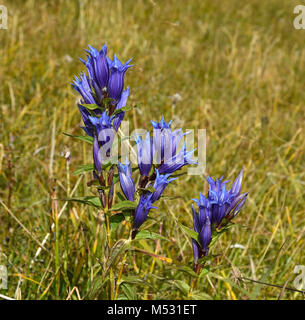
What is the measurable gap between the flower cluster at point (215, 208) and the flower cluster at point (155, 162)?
10 centimetres

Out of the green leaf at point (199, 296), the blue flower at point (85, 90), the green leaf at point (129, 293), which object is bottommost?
the green leaf at point (199, 296)

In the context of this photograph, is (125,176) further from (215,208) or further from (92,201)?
(215,208)

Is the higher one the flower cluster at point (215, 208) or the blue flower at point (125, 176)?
the blue flower at point (125, 176)

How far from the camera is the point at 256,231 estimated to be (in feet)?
6.66

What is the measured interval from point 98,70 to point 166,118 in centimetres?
161

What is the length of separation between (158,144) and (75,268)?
74 cm

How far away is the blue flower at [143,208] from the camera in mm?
1106

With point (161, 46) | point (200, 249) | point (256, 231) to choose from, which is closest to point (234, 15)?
point (161, 46)

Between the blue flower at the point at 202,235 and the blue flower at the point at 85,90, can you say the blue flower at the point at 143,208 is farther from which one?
the blue flower at the point at 85,90

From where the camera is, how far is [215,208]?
3.65 feet

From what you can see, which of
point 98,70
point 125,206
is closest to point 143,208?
point 125,206

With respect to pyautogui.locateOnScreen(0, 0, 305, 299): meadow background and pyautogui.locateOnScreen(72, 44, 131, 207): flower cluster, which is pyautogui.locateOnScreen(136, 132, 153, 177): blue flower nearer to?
pyautogui.locateOnScreen(72, 44, 131, 207): flower cluster

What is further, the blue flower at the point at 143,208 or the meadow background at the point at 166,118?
the meadow background at the point at 166,118

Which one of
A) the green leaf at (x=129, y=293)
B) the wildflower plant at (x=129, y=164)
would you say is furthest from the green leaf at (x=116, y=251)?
the green leaf at (x=129, y=293)
